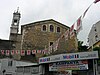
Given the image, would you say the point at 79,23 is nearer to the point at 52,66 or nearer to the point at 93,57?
the point at 93,57

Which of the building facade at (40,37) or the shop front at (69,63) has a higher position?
the building facade at (40,37)

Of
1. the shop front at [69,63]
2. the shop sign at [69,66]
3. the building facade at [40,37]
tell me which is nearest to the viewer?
Answer: the shop front at [69,63]

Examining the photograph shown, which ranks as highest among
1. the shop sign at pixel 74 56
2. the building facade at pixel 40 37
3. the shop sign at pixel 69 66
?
the building facade at pixel 40 37

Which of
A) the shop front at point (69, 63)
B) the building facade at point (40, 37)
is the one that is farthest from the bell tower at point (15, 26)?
the shop front at point (69, 63)

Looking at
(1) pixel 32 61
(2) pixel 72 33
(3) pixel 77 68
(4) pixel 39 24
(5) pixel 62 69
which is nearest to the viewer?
(3) pixel 77 68

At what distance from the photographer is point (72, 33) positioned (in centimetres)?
1653

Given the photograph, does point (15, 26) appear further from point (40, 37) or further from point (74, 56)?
point (74, 56)

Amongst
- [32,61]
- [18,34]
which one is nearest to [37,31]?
[18,34]

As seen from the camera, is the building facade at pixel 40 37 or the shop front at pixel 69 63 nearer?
the shop front at pixel 69 63

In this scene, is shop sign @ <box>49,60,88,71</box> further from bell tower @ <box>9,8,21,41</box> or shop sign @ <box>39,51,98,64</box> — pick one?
bell tower @ <box>9,8,21,41</box>

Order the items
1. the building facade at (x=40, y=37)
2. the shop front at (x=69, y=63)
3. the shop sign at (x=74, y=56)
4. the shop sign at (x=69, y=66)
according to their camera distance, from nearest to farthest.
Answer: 1. the shop sign at (x=74, y=56)
2. the shop front at (x=69, y=63)
3. the shop sign at (x=69, y=66)
4. the building facade at (x=40, y=37)

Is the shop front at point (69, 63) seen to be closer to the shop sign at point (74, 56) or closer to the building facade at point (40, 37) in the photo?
the shop sign at point (74, 56)

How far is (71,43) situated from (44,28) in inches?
218

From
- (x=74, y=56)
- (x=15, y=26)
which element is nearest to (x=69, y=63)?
(x=74, y=56)
